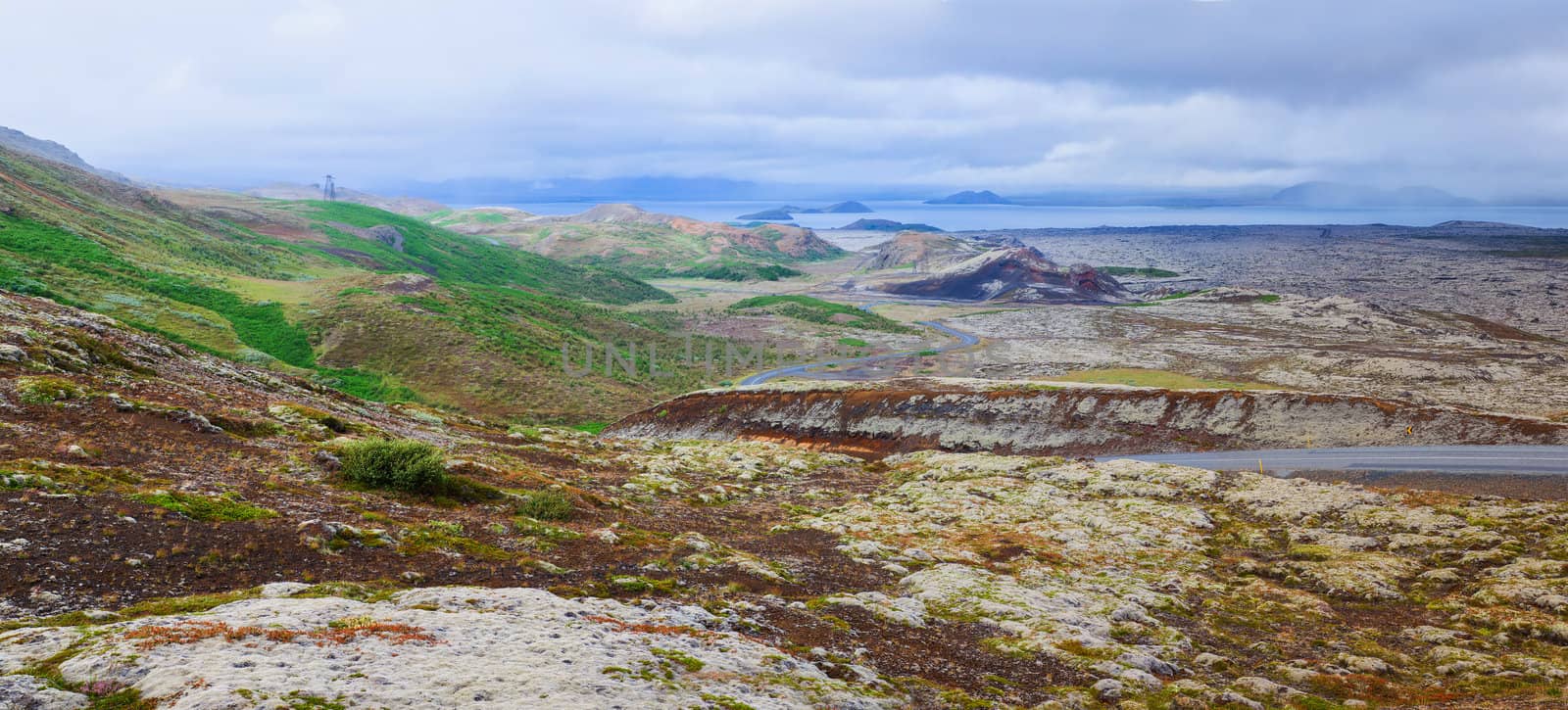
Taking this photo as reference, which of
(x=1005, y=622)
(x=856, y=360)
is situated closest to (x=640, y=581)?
(x=1005, y=622)

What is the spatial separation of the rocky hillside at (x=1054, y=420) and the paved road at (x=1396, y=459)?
6.55ft

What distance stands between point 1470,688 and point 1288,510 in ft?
61.5

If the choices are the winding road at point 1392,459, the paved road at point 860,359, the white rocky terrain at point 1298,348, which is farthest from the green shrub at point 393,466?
the white rocky terrain at point 1298,348

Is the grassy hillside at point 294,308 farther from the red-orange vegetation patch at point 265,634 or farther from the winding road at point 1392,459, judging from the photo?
the red-orange vegetation patch at point 265,634

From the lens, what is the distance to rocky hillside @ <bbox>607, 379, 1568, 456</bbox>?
48.6 meters

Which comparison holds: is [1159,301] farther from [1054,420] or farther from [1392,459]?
[1392,459]

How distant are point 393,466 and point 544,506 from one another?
15.5 feet

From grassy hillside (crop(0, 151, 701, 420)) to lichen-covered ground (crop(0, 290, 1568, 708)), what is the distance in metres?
39.7

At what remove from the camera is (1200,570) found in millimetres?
27203

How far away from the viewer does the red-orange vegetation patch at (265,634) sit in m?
10.8

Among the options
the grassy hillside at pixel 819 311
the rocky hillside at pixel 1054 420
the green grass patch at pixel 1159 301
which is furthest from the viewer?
the green grass patch at pixel 1159 301

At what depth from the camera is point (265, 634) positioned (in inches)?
458

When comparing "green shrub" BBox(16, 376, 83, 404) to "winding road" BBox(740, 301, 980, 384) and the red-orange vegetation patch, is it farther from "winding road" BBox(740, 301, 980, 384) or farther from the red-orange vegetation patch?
"winding road" BBox(740, 301, 980, 384)

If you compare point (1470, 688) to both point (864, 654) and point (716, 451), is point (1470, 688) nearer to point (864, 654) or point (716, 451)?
point (864, 654)
